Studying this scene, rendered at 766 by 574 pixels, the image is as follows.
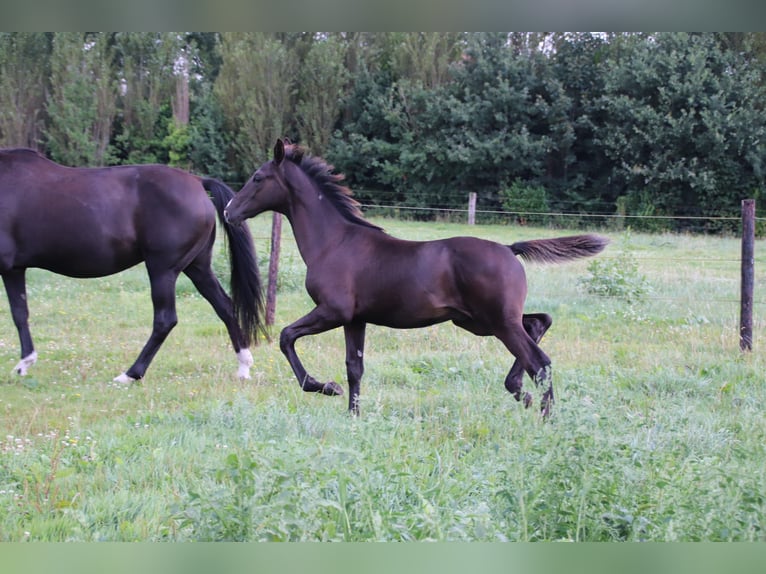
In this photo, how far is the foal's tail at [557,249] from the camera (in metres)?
5.78

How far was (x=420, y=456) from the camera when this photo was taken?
13.0ft

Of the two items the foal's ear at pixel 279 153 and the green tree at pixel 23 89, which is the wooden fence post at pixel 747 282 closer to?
the foal's ear at pixel 279 153

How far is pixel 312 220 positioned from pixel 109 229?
6.97ft

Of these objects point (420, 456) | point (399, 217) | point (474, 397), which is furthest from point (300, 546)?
point (399, 217)

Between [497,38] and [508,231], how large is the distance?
1108 cm

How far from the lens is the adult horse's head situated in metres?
6.20

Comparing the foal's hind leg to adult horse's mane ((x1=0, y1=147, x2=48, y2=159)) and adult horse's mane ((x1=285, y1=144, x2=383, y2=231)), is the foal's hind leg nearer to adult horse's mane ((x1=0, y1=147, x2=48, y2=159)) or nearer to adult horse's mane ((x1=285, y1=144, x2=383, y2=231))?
adult horse's mane ((x1=285, y1=144, x2=383, y2=231))

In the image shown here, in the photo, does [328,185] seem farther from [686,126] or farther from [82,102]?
[82,102]

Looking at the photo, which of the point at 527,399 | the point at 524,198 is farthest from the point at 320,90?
the point at 527,399

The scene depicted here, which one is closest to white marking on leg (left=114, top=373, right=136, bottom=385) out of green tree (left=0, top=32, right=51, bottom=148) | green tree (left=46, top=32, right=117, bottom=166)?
green tree (left=0, top=32, right=51, bottom=148)

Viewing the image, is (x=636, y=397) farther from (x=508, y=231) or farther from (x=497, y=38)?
(x=497, y=38)

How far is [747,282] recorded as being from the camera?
8320 mm

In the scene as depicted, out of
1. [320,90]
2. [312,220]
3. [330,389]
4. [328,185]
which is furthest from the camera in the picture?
[320,90]

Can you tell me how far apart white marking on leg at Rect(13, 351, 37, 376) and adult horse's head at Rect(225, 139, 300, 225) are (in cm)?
247
